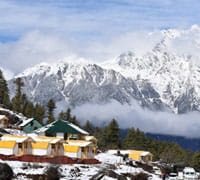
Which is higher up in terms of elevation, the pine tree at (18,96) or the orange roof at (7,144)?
the pine tree at (18,96)

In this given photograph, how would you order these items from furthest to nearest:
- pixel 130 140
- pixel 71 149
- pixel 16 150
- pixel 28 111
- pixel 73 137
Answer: pixel 130 140, pixel 28 111, pixel 73 137, pixel 71 149, pixel 16 150

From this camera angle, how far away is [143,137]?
179 metres

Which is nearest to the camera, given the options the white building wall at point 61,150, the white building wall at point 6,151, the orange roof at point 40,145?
the white building wall at point 6,151

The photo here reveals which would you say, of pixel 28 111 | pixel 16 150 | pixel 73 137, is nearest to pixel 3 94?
pixel 28 111

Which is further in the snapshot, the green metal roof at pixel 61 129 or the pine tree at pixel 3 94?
the pine tree at pixel 3 94

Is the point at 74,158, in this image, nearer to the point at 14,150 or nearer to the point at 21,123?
the point at 14,150

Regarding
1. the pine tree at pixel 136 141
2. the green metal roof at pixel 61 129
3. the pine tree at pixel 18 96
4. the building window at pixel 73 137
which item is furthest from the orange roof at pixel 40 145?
the pine tree at pixel 136 141

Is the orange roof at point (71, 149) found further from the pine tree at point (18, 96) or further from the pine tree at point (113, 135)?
the pine tree at point (113, 135)

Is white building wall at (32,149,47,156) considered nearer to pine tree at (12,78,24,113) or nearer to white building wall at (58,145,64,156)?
white building wall at (58,145,64,156)

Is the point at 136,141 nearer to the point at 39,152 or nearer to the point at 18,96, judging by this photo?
the point at 18,96

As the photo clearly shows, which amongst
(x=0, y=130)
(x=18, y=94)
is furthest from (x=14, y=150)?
(x=18, y=94)

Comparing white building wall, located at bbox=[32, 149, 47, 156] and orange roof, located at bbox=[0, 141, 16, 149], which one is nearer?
orange roof, located at bbox=[0, 141, 16, 149]

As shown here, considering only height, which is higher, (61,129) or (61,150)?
(61,129)

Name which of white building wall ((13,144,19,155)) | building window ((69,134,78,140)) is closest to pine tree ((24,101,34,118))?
building window ((69,134,78,140))
